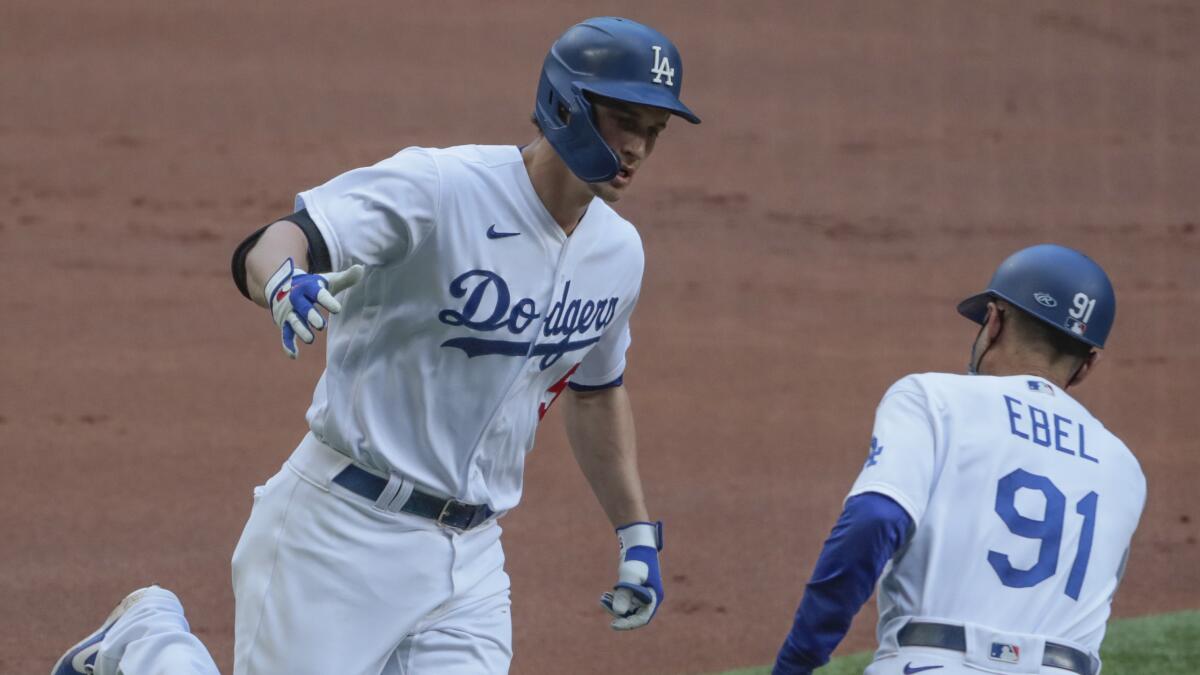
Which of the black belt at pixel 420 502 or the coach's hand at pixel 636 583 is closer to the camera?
the black belt at pixel 420 502

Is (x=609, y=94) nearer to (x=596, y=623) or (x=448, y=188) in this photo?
(x=448, y=188)

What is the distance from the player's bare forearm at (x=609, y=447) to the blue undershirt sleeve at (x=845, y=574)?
97cm

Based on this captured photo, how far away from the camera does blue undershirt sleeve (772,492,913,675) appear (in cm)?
315

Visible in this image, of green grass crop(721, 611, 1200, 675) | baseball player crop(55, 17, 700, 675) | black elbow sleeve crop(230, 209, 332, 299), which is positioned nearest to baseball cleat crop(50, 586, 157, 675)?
baseball player crop(55, 17, 700, 675)

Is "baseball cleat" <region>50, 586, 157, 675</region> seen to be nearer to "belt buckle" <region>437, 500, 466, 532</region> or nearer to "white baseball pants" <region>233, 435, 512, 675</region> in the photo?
"white baseball pants" <region>233, 435, 512, 675</region>

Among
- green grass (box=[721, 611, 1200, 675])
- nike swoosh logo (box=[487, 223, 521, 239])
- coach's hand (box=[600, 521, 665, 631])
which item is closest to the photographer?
nike swoosh logo (box=[487, 223, 521, 239])

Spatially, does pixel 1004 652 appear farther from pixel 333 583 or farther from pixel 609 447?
pixel 333 583

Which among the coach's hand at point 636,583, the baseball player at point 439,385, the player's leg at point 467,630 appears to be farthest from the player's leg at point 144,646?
the coach's hand at point 636,583

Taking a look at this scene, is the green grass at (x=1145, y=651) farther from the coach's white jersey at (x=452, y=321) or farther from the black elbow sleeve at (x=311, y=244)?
the black elbow sleeve at (x=311, y=244)

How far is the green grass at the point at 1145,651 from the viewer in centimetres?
606

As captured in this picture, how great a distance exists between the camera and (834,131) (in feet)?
49.6

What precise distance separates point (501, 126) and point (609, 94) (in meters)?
11.1

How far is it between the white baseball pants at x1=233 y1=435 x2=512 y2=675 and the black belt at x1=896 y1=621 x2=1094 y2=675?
37.6 inches

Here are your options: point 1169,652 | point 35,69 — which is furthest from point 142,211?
point 1169,652
